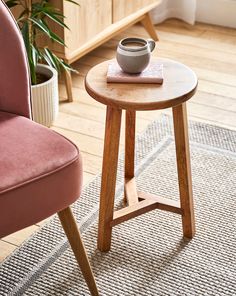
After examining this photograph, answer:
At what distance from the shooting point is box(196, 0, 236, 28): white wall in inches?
140

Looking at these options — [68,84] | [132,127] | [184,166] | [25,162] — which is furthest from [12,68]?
[68,84]

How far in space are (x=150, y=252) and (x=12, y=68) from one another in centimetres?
71

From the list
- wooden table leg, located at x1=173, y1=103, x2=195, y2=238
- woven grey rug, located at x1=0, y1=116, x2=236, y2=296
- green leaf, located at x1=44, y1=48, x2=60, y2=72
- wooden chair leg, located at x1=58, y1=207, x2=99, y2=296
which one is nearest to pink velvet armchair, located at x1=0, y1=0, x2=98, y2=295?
wooden chair leg, located at x1=58, y1=207, x2=99, y2=296

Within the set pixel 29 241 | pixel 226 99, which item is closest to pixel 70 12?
pixel 226 99

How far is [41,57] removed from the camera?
2.31m

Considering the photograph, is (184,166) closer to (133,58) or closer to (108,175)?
(108,175)

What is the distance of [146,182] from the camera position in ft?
6.88

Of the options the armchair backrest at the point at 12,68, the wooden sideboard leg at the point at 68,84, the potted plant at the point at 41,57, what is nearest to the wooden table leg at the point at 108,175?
the armchair backrest at the point at 12,68

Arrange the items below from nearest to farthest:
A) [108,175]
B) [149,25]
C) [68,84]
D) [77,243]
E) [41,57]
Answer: [77,243], [108,175], [41,57], [68,84], [149,25]

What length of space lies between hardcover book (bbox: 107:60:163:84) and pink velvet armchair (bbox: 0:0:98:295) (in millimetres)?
242

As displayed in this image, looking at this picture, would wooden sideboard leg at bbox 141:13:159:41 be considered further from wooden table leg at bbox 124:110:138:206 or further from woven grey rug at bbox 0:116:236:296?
wooden table leg at bbox 124:110:138:206

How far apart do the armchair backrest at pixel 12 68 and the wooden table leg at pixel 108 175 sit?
0.81 ft

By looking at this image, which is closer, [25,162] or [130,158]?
[25,162]

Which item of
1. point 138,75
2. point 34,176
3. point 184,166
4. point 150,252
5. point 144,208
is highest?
point 138,75
